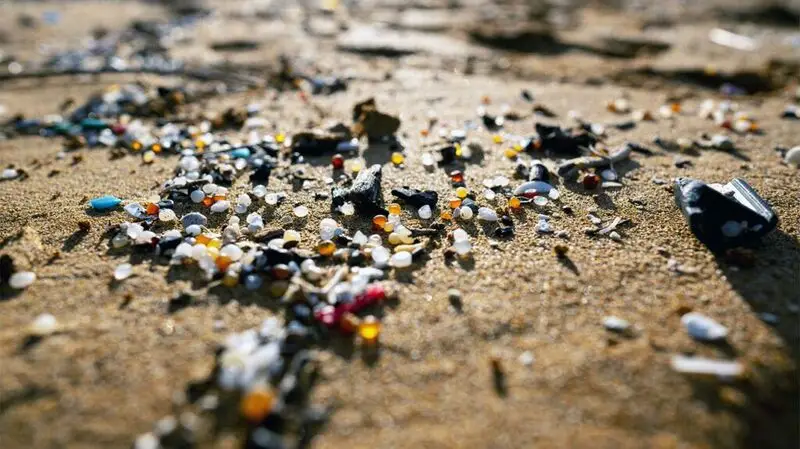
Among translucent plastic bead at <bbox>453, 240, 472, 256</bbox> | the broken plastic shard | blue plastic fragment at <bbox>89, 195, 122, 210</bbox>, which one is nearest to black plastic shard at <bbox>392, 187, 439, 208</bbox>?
translucent plastic bead at <bbox>453, 240, 472, 256</bbox>

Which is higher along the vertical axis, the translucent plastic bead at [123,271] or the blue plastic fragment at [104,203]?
the blue plastic fragment at [104,203]

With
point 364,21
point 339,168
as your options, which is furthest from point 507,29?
point 339,168

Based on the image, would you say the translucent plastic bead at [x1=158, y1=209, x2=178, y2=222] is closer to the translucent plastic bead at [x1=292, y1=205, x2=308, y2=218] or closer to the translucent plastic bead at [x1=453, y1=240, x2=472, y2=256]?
the translucent plastic bead at [x1=292, y1=205, x2=308, y2=218]

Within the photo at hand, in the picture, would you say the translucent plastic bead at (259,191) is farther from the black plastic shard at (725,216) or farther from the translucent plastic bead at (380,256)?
the black plastic shard at (725,216)

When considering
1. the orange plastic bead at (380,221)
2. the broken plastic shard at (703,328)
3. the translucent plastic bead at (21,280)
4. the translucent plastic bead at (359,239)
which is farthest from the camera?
the orange plastic bead at (380,221)

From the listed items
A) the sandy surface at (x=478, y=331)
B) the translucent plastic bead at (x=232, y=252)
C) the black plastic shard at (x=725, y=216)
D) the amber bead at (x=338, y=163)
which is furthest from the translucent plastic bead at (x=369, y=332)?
the black plastic shard at (x=725, y=216)

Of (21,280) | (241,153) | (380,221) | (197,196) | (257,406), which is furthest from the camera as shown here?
(241,153)

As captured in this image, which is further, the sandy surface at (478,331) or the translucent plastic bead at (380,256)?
the translucent plastic bead at (380,256)

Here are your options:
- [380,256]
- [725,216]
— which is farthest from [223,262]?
[725,216]

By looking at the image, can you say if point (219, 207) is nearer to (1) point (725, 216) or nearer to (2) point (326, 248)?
(2) point (326, 248)
